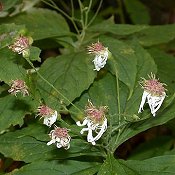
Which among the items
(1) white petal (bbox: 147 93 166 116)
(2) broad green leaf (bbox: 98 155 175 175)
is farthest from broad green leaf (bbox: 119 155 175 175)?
(1) white petal (bbox: 147 93 166 116)

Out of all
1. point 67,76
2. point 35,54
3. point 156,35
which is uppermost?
point 35,54

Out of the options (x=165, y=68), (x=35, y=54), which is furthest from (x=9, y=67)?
(x=165, y=68)

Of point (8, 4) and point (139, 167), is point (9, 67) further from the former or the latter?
point (139, 167)

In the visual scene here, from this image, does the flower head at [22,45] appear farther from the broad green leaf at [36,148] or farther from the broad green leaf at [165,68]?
the broad green leaf at [165,68]

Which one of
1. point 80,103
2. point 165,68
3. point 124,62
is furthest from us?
point 165,68

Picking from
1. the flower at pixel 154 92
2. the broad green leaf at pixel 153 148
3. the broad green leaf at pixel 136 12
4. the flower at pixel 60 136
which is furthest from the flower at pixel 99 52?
the broad green leaf at pixel 136 12

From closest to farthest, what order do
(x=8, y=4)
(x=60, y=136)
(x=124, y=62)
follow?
(x=60, y=136) < (x=124, y=62) < (x=8, y=4)

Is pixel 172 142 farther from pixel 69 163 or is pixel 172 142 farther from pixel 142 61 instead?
pixel 69 163
